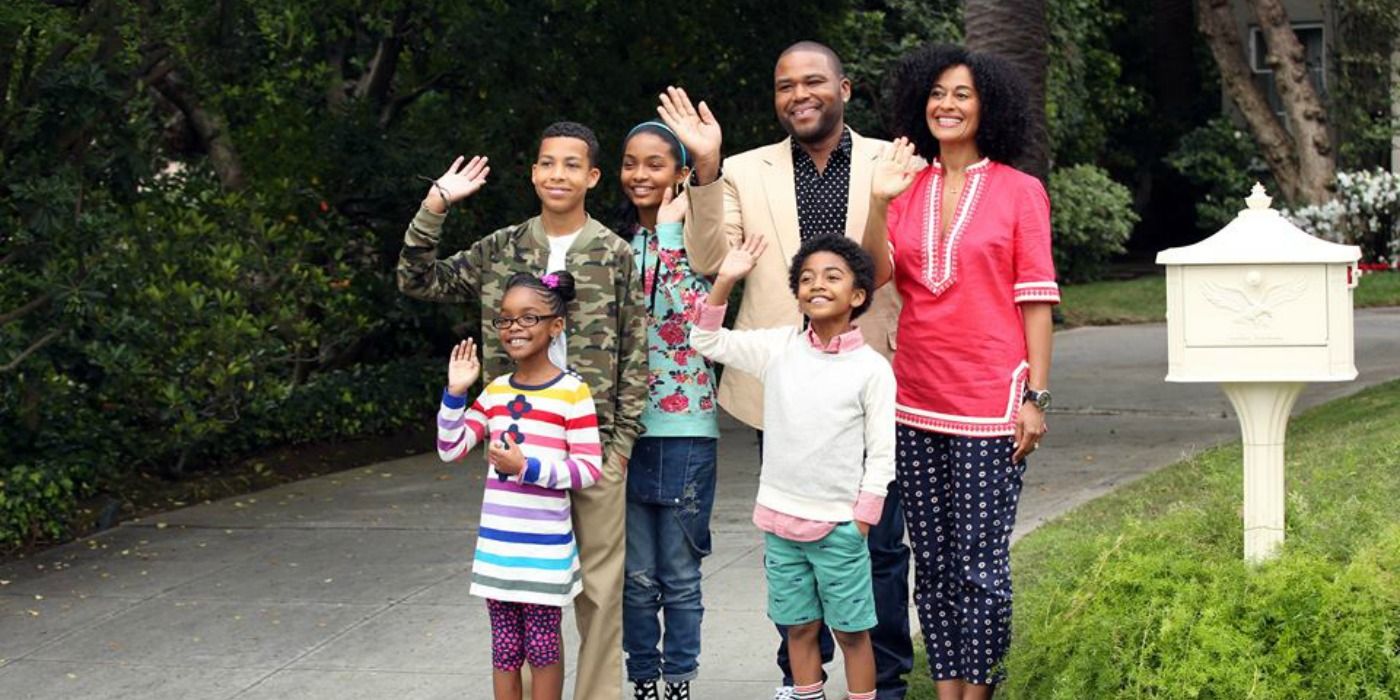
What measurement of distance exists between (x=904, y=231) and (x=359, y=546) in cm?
406

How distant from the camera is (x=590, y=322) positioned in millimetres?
5090

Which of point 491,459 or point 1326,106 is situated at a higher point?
point 1326,106

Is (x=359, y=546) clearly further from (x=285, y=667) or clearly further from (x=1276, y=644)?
(x=1276, y=644)

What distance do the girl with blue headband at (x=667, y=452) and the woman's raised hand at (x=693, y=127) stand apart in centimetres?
19

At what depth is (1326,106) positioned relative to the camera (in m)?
21.7

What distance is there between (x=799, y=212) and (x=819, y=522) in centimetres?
92

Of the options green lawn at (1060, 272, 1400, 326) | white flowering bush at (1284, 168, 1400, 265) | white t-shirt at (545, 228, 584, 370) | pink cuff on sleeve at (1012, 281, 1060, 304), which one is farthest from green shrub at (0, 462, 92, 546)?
white flowering bush at (1284, 168, 1400, 265)

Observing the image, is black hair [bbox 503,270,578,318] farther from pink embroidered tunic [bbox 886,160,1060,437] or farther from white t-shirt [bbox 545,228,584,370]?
pink embroidered tunic [bbox 886,160,1060,437]

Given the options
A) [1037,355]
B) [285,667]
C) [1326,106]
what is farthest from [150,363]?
[1326,106]

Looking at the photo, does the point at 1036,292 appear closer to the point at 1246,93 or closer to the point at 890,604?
the point at 890,604

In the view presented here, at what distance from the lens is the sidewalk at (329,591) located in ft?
20.1

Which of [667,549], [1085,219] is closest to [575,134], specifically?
[667,549]

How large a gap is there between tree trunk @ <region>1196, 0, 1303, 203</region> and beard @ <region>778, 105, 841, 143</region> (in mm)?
13970

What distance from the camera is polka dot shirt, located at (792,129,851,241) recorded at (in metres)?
5.16
